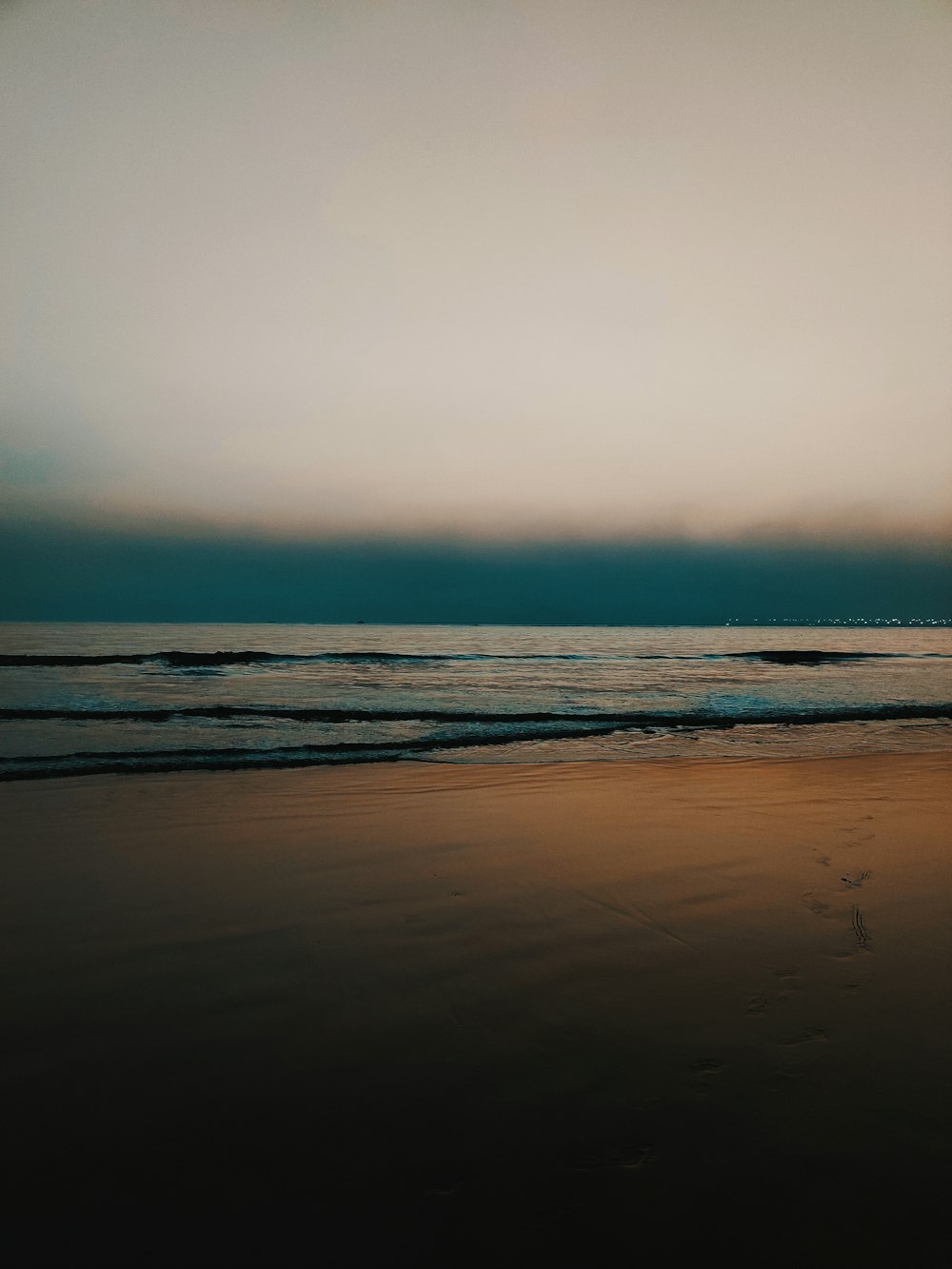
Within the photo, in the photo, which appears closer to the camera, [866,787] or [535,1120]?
[535,1120]

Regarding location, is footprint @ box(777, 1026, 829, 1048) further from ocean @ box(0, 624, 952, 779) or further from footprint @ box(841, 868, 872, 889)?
ocean @ box(0, 624, 952, 779)

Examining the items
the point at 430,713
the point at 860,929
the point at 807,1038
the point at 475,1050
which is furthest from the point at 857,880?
the point at 430,713

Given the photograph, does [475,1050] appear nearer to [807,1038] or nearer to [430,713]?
[807,1038]

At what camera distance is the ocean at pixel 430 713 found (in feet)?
46.8

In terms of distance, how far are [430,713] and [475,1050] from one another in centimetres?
1771

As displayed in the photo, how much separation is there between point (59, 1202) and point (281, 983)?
1820mm

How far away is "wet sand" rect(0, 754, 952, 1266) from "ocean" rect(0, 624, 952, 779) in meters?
6.68

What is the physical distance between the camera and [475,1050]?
3719 millimetres

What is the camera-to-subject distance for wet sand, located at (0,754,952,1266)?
103 inches

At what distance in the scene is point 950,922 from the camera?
213 inches

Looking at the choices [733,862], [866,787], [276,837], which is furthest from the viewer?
[866,787]

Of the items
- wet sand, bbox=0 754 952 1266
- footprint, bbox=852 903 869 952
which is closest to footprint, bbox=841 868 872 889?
wet sand, bbox=0 754 952 1266

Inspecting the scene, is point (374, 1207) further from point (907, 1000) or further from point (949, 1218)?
point (907, 1000)

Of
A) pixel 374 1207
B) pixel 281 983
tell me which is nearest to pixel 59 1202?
pixel 374 1207
